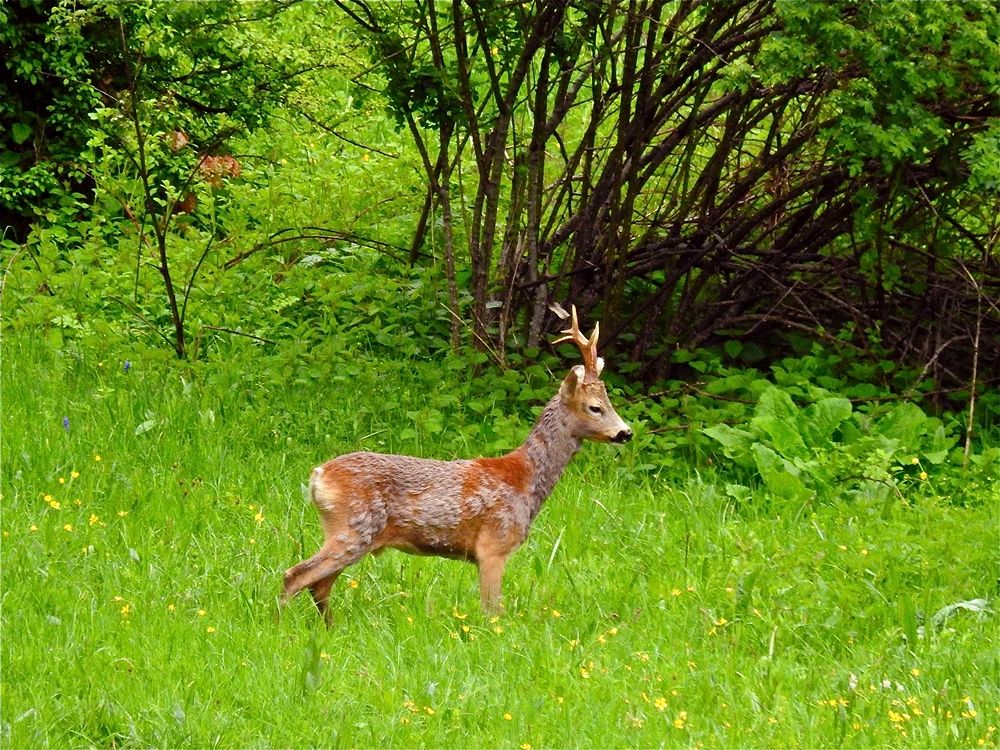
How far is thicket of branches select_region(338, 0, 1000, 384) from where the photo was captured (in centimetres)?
903

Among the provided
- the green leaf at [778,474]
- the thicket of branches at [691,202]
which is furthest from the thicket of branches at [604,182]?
the green leaf at [778,474]

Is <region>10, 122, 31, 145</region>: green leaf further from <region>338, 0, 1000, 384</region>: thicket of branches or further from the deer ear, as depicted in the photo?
the deer ear

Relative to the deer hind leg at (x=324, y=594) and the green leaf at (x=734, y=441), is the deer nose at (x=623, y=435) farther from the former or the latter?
the green leaf at (x=734, y=441)

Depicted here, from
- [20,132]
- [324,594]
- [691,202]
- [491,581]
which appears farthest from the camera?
[20,132]

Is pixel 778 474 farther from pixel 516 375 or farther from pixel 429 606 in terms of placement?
pixel 429 606

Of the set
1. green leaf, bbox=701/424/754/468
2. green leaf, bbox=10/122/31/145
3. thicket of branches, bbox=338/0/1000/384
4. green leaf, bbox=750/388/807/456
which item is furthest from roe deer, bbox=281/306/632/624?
green leaf, bbox=10/122/31/145

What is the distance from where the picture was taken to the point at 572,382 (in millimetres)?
6789

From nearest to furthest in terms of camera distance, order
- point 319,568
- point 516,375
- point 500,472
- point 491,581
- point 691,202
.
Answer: point 319,568
point 491,581
point 500,472
point 516,375
point 691,202

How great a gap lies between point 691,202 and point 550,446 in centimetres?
356

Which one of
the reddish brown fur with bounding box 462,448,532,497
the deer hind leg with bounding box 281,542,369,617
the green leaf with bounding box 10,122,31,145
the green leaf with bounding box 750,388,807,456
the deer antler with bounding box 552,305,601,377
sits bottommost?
the green leaf with bounding box 10,122,31,145

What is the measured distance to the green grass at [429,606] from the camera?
507 cm

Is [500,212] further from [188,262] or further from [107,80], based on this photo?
[107,80]

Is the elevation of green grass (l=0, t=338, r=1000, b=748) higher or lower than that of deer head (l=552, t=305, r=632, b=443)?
lower

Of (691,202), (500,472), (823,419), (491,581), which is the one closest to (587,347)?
(500,472)
